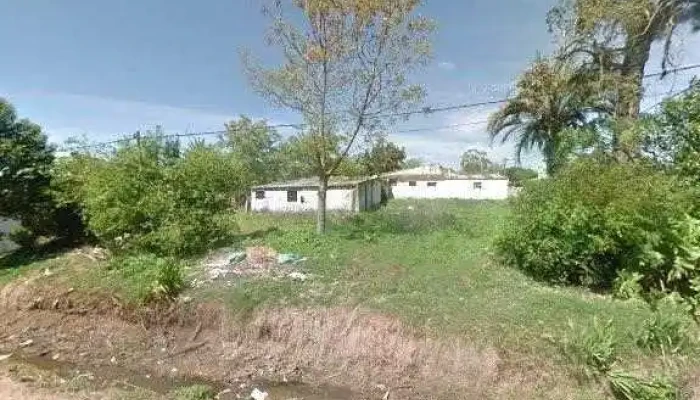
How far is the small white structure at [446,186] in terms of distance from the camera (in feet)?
111

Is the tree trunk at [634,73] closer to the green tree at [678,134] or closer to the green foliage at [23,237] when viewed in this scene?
the green tree at [678,134]

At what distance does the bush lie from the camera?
21.9ft

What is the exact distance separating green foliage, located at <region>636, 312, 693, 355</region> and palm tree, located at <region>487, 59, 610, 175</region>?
14.6 ft

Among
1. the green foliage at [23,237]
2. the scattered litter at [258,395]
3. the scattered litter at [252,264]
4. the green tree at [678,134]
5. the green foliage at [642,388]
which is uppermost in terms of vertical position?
the green tree at [678,134]

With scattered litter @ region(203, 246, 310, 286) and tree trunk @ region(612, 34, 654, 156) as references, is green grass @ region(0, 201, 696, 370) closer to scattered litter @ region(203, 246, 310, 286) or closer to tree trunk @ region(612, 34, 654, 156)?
scattered litter @ region(203, 246, 310, 286)

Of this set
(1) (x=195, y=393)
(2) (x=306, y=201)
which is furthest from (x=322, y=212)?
(2) (x=306, y=201)

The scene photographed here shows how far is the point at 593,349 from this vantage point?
5.09m

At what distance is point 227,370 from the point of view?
630cm

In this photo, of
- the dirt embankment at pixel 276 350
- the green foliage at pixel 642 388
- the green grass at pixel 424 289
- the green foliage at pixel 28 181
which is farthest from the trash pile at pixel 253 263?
the green foliage at pixel 28 181

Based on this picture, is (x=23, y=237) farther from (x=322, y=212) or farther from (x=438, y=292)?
(x=438, y=292)

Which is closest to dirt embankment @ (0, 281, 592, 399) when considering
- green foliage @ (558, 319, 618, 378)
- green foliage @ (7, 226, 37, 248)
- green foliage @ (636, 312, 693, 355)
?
green foliage @ (558, 319, 618, 378)

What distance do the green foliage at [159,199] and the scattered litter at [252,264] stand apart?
3.31 ft

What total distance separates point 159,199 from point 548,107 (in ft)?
45.0

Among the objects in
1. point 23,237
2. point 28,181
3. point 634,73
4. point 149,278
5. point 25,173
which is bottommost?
point 23,237
